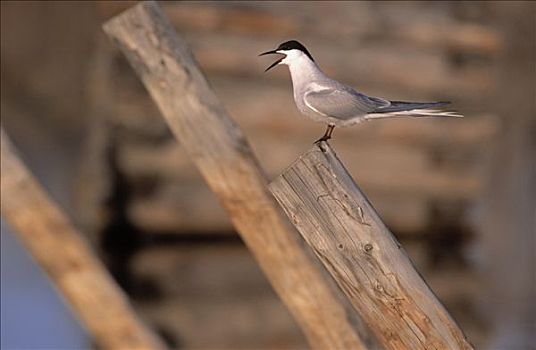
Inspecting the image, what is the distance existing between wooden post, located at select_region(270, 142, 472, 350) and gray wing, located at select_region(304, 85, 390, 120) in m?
0.06

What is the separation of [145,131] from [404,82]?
1107mm

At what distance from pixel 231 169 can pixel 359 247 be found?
593 millimetres

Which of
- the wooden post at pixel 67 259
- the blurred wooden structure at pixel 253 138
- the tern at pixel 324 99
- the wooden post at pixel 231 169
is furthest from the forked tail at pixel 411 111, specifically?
the blurred wooden structure at pixel 253 138

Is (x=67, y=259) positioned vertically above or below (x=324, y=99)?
below

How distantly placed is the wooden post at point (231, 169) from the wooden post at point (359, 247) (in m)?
0.52

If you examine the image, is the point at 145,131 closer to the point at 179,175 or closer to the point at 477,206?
the point at 179,175

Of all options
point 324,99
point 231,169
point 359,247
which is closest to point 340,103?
point 324,99

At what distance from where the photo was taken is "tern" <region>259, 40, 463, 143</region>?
157 cm

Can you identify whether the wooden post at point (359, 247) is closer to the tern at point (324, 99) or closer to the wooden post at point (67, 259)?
the tern at point (324, 99)

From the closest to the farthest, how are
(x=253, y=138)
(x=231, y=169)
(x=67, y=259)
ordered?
(x=231, y=169)
(x=67, y=259)
(x=253, y=138)

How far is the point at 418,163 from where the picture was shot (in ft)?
16.4

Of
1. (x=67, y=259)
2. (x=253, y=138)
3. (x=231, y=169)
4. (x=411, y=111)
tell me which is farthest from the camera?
(x=253, y=138)

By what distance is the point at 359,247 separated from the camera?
5.13ft

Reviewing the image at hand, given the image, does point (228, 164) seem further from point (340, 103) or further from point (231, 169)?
point (340, 103)
